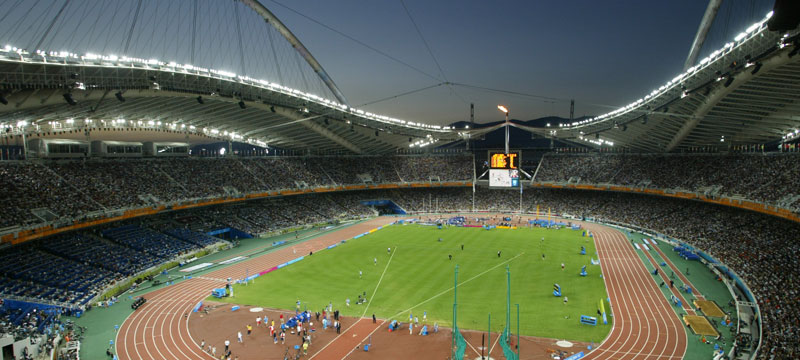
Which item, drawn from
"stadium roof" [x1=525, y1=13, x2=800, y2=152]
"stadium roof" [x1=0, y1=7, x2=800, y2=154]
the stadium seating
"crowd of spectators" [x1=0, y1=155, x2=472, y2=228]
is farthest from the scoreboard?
the stadium seating

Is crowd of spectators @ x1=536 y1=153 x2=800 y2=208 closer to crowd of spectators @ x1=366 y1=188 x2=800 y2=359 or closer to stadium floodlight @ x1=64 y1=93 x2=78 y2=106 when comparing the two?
crowd of spectators @ x1=366 y1=188 x2=800 y2=359

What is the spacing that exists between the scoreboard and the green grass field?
504 inches

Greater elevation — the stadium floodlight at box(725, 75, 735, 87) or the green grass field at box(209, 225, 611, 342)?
the stadium floodlight at box(725, 75, 735, 87)

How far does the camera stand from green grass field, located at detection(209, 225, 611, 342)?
27219mm

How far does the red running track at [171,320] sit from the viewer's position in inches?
927

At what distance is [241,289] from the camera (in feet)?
111

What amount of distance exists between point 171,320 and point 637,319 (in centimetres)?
2901

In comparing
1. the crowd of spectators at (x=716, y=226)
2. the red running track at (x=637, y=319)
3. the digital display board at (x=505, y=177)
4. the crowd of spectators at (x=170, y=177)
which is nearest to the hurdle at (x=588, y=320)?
the red running track at (x=637, y=319)

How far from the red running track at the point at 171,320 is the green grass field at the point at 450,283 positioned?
9.88 ft

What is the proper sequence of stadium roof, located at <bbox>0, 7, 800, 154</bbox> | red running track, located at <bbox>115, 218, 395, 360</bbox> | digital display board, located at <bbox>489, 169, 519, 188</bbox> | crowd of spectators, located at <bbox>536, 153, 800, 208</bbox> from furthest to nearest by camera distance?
digital display board, located at <bbox>489, 169, 519, 188</bbox>, crowd of spectators, located at <bbox>536, 153, 800, 208</bbox>, stadium roof, located at <bbox>0, 7, 800, 154</bbox>, red running track, located at <bbox>115, 218, 395, 360</bbox>

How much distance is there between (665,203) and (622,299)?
35.3 metres

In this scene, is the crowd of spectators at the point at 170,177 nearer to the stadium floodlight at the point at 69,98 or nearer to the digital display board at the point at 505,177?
the stadium floodlight at the point at 69,98

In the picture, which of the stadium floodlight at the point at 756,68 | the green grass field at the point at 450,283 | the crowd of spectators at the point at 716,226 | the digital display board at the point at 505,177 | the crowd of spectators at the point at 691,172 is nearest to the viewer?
the crowd of spectators at the point at 716,226

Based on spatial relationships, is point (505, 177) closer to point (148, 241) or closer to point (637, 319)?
point (637, 319)
